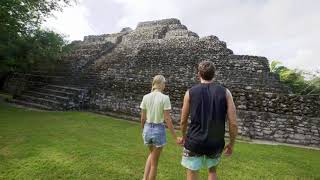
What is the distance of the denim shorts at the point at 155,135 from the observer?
536 centimetres

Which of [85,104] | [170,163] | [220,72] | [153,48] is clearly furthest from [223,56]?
[170,163]

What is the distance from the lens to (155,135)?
538cm

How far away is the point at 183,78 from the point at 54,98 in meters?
6.84

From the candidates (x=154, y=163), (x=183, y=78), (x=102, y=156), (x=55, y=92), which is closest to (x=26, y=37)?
(x=55, y=92)

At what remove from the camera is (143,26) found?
23.8 metres

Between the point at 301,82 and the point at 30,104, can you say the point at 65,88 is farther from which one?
the point at 301,82

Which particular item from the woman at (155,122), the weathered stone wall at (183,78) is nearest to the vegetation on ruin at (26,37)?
the weathered stone wall at (183,78)

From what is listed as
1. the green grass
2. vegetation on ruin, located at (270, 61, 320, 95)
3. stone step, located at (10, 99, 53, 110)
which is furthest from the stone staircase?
vegetation on ruin, located at (270, 61, 320, 95)

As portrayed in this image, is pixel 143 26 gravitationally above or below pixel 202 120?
above

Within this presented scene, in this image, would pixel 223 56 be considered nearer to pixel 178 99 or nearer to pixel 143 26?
pixel 178 99

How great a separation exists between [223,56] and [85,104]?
285 inches

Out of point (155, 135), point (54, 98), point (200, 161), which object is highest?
point (54, 98)

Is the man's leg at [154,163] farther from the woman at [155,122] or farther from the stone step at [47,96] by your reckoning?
the stone step at [47,96]

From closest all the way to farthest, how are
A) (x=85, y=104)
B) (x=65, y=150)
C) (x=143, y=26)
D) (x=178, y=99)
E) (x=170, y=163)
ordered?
(x=170, y=163)
(x=65, y=150)
(x=178, y=99)
(x=85, y=104)
(x=143, y=26)
